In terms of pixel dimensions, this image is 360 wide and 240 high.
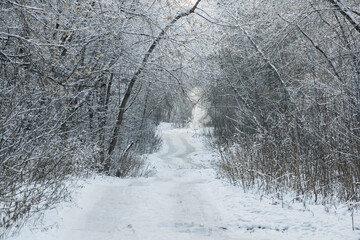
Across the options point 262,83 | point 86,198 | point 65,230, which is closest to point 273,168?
point 86,198

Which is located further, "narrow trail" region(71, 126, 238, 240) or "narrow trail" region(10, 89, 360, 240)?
"narrow trail" region(71, 126, 238, 240)

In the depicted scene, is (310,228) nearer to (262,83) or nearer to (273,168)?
(273,168)

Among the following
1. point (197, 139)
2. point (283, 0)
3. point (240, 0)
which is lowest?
point (197, 139)

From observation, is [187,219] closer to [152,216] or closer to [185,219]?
[185,219]

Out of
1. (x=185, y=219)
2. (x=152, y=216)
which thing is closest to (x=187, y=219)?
(x=185, y=219)

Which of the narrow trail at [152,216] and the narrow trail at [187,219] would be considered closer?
the narrow trail at [187,219]

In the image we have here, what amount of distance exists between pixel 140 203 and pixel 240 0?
7.29 metres

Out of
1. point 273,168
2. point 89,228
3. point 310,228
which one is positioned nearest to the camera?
point 310,228

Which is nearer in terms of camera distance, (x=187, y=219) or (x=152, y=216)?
(x=187, y=219)

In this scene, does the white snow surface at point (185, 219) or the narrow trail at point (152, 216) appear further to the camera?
the narrow trail at point (152, 216)

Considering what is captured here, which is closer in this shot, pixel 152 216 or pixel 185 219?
pixel 185 219

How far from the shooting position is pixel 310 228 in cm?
379

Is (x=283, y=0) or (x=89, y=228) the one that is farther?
(x=283, y=0)

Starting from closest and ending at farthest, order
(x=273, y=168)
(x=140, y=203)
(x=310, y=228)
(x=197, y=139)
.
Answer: (x=310, y=228), (x=140, y=203), (x=273, y=168), (x=197, y=139)
